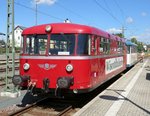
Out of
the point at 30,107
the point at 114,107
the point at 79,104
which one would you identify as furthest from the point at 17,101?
the point at 114,107

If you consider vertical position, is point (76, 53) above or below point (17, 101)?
above

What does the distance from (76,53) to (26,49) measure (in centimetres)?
198

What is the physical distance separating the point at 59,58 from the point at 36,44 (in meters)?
1.24

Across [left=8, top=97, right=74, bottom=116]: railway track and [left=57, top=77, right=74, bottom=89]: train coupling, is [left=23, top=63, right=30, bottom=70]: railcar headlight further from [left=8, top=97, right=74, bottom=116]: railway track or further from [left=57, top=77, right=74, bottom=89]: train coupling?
[left=57, top=77, right=74, bottom=89]: train coupling

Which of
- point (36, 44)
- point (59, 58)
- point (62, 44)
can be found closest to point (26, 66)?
point (36, 44)

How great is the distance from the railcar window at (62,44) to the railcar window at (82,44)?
0.66ft

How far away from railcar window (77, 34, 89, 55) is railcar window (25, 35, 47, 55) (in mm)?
1228

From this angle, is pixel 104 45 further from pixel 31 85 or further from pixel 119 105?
pixel 31 85

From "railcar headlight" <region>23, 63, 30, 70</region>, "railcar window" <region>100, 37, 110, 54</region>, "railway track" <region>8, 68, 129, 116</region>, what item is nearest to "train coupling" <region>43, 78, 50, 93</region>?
"railway track" <region>8, 68, 129, 116</region>

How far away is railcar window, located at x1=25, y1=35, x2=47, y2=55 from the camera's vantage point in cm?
1065

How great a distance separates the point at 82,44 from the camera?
10195 mm

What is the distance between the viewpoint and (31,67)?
→ 415 inches

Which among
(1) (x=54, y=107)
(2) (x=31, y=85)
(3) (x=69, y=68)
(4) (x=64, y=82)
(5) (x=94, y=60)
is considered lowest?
(1) (x=54, y=107)

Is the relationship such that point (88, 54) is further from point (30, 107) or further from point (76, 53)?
point (30, 107)
